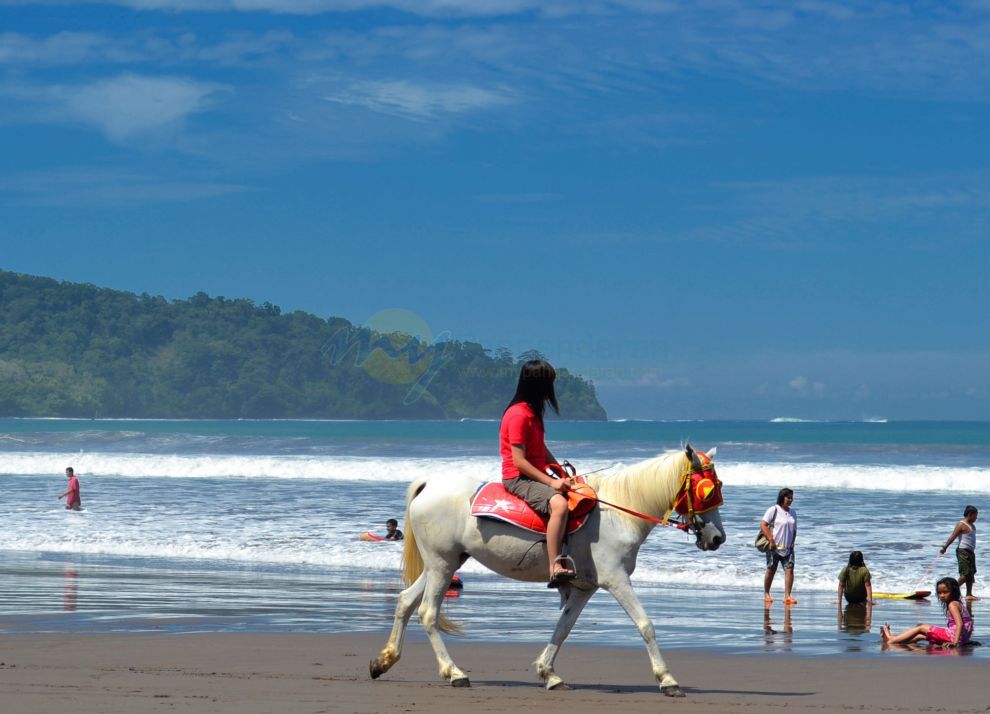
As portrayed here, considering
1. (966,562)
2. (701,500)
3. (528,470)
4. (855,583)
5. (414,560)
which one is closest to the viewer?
(701,500)

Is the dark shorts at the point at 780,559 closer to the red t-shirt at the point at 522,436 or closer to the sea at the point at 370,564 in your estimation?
the sea at the point at 370,564

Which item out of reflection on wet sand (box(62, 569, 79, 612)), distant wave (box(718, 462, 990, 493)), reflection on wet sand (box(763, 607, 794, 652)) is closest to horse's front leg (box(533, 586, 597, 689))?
reflection on wet sand (box(763, 607, 794, 652))

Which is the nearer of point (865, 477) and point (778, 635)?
point (778, 635)

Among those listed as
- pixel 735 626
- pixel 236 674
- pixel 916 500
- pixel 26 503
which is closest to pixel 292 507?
pixel 26 503

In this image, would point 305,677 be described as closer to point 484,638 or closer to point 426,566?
point 426,566

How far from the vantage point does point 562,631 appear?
916cm

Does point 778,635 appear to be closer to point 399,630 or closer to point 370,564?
point 399,630

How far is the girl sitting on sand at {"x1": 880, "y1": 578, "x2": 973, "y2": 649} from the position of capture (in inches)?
464

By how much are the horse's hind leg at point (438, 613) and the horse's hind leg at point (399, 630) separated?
3.1 inches

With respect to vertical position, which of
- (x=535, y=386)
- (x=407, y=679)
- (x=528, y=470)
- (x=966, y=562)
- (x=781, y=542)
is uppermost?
(x=535, y=386)

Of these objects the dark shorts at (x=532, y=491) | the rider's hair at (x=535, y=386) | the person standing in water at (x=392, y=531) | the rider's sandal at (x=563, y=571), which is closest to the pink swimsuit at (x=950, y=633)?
the rider's sandal at (x=563, y=571)

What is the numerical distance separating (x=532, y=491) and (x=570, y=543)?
0.46m

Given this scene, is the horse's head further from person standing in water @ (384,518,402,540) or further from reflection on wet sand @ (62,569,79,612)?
person standing in water @ (384,518,402,540)

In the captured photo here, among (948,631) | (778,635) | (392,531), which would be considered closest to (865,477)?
(392,531)
